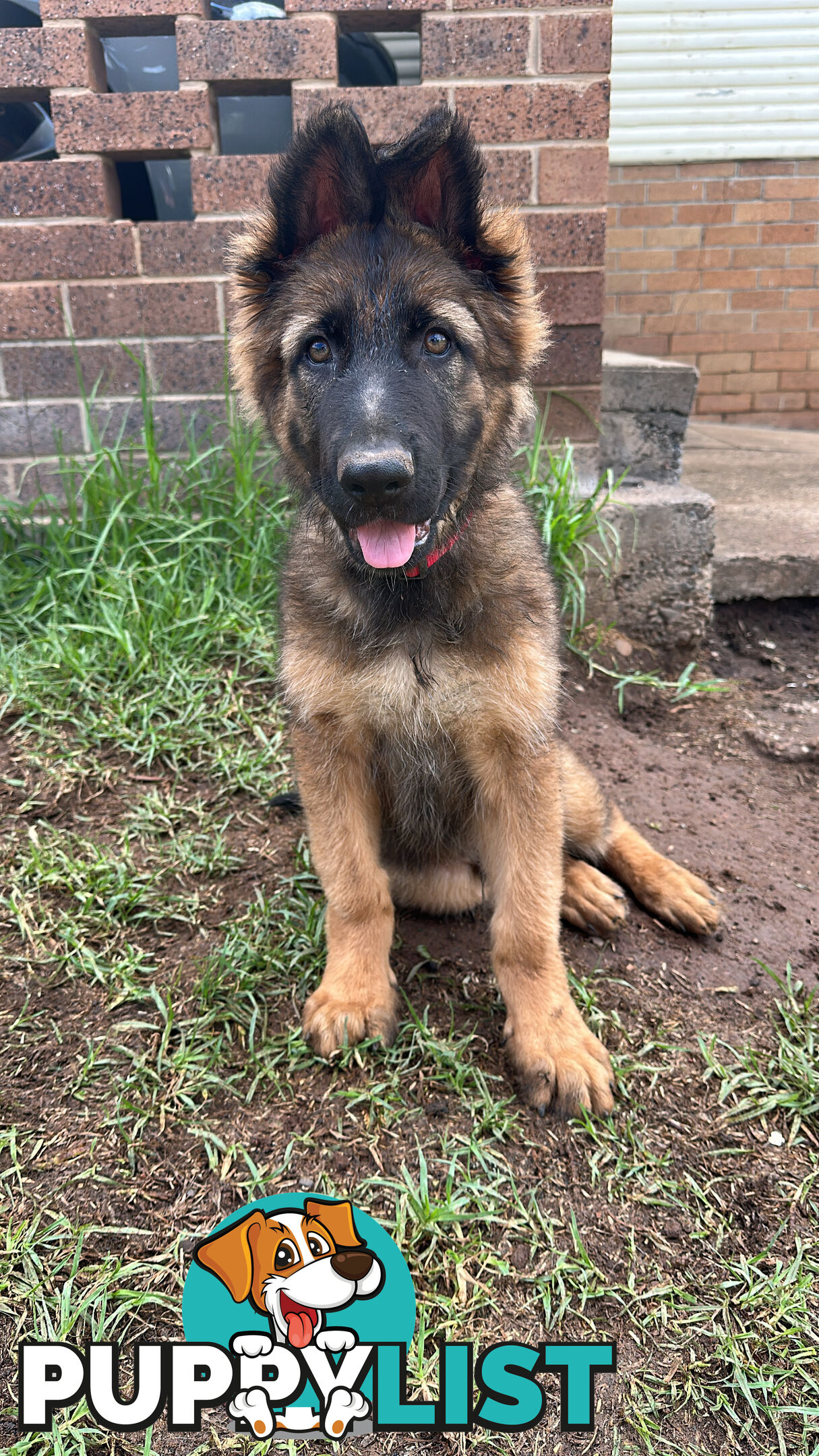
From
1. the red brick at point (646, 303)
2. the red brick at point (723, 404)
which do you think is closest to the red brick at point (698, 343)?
the red brick at point (646, 303)

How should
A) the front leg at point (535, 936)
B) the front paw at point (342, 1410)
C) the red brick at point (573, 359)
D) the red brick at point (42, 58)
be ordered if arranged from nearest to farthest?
the front paw at point (342, 1410) → the front leg at point (535, 936) → the red brick at point (42, 58) → the red brick at point (573, 359)

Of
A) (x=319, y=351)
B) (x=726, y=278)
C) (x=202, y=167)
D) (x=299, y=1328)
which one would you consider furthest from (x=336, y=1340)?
(x=726, y=278)

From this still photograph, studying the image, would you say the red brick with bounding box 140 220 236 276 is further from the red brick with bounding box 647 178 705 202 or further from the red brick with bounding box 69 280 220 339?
the red brick with bounding box 647 178 705 202

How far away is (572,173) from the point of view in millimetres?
3939

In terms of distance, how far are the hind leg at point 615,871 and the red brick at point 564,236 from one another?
2355mm

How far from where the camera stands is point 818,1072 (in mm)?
2283

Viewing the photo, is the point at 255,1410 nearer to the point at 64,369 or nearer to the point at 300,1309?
the point at 300,1309

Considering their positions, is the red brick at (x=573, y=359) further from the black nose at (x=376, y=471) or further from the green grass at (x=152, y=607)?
the black nose at (x=376, y=471)

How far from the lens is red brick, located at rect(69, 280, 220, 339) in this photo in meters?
4.14

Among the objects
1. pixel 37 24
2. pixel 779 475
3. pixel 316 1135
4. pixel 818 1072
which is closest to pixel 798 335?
pixel 779 475

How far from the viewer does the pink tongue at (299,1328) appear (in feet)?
5.48

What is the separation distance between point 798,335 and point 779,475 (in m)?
3.42

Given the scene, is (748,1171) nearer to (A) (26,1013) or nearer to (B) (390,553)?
(B) (390,553)

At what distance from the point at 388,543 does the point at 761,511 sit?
3.87 meters
